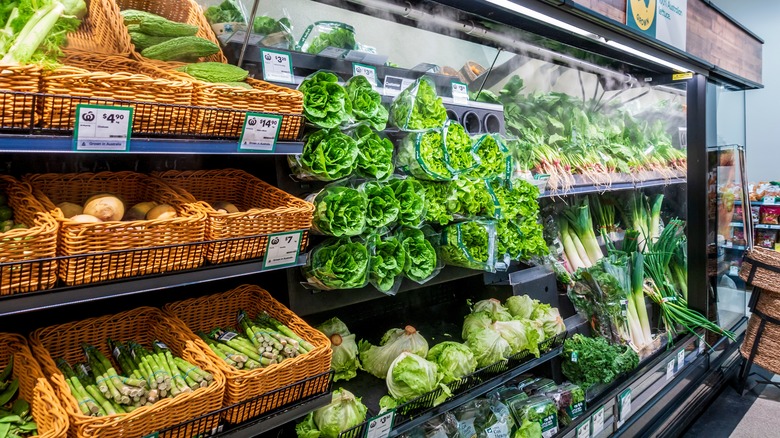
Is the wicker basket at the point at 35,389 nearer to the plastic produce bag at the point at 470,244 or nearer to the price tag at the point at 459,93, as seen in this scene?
the plastic produce bag at the point at 470,244

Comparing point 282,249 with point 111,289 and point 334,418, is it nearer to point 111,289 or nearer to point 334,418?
point 111,289

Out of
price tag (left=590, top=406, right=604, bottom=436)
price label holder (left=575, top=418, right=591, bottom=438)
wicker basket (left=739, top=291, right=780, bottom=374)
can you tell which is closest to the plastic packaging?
price label holder (left=575, top=418, right=591, bottom=438)

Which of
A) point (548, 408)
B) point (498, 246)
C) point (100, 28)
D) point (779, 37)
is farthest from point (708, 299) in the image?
point (779, 37)

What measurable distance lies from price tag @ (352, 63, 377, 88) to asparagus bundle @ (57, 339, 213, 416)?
3.94 feet

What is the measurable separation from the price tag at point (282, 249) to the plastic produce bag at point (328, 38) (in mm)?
778

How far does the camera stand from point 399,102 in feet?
7.06

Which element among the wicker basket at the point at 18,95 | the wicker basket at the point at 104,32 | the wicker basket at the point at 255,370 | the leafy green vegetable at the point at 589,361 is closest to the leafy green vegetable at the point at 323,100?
the wicker basket at the point at 104,32

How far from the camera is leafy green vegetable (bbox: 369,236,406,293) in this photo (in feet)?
6.40

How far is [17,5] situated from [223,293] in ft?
3.39

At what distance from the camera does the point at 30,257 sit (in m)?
1.18

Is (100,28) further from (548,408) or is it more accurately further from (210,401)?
(548,408)

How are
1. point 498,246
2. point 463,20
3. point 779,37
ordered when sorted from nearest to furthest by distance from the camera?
point 463,20 → point 498,246 → point 779,37

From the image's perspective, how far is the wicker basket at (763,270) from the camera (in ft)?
11.9

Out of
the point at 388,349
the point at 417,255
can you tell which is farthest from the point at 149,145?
the point at 388,349
